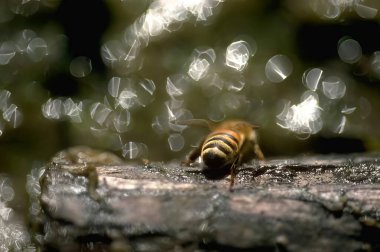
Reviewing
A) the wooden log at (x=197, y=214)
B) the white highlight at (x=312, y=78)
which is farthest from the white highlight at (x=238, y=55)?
the wooden log at (x=197, y=214)

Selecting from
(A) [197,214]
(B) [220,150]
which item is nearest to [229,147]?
(B) [220,150]

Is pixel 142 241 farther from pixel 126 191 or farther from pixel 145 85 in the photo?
pixel 145 85

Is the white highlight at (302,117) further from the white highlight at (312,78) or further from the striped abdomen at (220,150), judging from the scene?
the striped abdomen at (220,150)

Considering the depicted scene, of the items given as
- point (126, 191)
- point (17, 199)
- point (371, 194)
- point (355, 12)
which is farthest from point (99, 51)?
point (371, 194)

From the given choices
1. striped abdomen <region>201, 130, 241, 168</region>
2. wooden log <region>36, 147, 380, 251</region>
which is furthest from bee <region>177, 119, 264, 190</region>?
wooden log <region>36, 147, 380, 251</region>

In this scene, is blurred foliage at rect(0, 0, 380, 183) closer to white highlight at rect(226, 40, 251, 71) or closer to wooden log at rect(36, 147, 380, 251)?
white highlight at rect(226, 40, 251, 71)

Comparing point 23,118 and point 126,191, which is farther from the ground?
point 126,191
